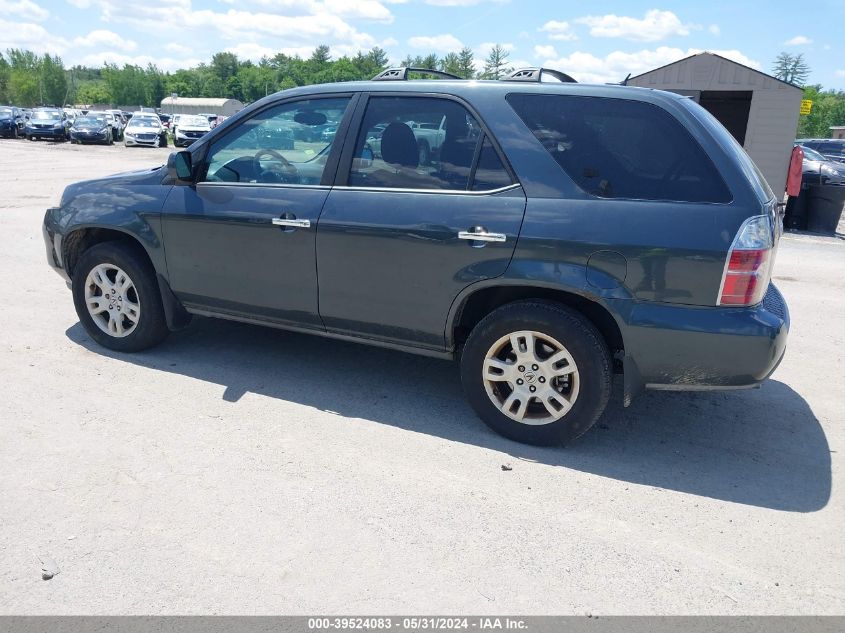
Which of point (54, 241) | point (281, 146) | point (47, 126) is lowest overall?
point (54, 241)

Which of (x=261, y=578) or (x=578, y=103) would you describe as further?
(x=578, y=103)

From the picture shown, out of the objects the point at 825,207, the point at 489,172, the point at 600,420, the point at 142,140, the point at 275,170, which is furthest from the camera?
the point at 142,140

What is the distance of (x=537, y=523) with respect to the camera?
3.16 m

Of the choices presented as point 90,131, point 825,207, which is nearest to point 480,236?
point 825,207

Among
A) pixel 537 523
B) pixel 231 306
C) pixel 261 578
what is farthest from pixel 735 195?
pixel 231 306

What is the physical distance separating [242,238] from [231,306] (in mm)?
498

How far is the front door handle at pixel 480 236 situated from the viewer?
12.2 ft

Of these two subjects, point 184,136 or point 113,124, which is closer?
point 184,136

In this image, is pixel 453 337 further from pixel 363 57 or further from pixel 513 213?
pixel 363 57

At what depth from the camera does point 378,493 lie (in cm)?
336

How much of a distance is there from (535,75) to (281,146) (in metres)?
1.67

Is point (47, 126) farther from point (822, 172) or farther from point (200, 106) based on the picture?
point (200, 106)

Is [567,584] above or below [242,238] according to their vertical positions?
below
